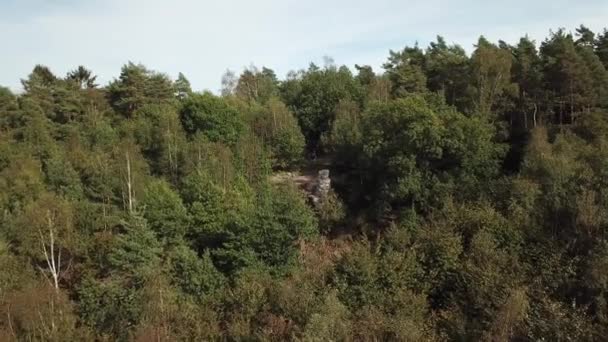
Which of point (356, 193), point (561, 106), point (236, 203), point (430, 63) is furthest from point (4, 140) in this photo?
point (561, 106)

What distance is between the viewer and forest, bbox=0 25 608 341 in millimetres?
21922

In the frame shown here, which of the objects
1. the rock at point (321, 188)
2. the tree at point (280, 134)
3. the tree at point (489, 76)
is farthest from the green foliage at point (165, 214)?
the tree at point (489, 76)

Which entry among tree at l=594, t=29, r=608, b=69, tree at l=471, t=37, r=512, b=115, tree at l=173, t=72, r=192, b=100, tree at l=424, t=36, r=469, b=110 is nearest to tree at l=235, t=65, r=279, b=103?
tree at l=173, t=72, r=192, b=100

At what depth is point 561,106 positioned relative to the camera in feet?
115

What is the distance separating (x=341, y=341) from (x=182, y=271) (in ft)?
32.8

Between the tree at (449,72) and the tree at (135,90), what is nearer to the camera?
the tree at (449,72)

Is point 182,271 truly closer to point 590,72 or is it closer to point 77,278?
point 77,278

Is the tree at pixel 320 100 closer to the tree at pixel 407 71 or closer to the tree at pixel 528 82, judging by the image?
the tree at pixel 407 71

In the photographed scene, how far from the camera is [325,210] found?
32094mm

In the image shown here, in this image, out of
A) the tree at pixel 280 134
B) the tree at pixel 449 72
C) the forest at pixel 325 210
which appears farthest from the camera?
the tree at pixel 280 134

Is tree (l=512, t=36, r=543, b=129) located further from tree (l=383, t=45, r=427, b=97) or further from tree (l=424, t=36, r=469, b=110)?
tree (l=383, t=45, r=427, b=97)

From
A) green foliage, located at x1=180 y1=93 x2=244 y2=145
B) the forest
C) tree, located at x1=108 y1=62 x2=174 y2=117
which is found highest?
tree, located at x1=108 y1=62 x2=174 y2=117

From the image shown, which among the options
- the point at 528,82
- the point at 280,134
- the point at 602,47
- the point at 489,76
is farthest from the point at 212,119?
the point at 602,47

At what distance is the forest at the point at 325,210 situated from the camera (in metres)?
21.9
